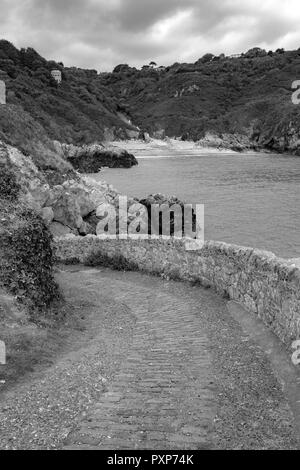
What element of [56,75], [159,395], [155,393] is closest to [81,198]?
[155,393]

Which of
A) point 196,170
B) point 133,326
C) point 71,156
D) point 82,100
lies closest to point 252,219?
point 133,326

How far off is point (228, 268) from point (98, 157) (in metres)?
62.0

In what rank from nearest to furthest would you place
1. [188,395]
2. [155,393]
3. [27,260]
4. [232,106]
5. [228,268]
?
[188,395] < [155,393] < [27,260] < [228,268] < [232,106]

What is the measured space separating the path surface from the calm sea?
14.5 metres

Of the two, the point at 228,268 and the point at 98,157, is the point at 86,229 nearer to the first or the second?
the point at 228,268

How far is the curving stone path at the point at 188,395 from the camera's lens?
6.45m

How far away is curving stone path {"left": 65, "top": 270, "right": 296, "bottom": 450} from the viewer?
6.45 metres

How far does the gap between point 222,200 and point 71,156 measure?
33.6m

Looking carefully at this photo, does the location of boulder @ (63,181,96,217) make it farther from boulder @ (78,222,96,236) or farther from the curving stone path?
the curving stone path

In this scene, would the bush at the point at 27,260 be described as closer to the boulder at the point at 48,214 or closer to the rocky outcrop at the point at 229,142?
the boulder at the point at 48,214

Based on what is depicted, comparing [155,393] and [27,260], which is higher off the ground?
[27,260]

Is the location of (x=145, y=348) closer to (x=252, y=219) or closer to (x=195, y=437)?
(x=195, y=437)

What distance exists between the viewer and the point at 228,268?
45.1 feet

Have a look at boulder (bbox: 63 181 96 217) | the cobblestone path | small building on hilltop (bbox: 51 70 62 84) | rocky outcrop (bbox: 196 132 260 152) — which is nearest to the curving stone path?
the cobblestone path
